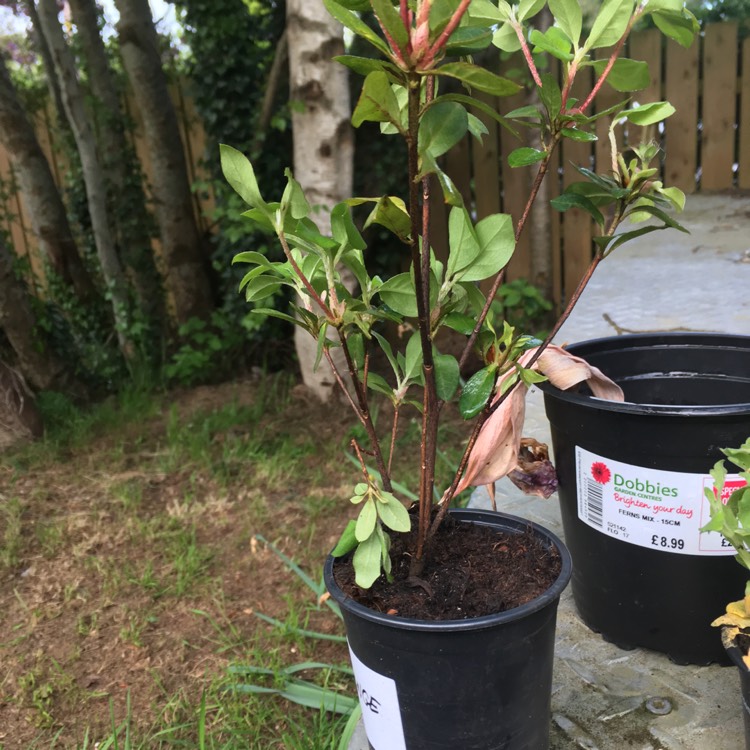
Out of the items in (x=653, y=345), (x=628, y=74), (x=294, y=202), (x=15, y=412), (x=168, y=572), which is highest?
(x=628, y=74)

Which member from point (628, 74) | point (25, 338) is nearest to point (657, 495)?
point (628, 74)

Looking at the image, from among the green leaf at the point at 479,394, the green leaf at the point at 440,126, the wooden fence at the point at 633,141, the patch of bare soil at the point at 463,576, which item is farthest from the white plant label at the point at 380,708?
the wooden fence at the point at 633,141

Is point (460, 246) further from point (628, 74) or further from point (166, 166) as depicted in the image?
point (166, 166)

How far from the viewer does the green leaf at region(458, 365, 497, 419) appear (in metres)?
1.11

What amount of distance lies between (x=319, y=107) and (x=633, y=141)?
3.08 meters

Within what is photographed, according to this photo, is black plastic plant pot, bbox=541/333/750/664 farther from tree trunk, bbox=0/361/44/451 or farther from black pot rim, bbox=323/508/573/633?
tree trunk, bbox=0/361/44/451

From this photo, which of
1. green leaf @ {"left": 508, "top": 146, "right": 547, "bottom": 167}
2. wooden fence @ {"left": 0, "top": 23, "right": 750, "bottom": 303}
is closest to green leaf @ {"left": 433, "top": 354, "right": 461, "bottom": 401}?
green leaf @ {"left": 508, "top": 146, "right": 547, "bottom": 167}

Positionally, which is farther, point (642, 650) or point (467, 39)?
point (642, 650)

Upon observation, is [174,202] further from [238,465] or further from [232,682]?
[232,682]

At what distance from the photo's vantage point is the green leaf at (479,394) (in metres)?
1.11

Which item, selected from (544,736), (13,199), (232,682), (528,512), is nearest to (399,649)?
(544,736)

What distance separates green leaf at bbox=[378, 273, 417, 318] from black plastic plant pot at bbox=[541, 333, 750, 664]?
18.2 inches

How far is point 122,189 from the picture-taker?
4.41m

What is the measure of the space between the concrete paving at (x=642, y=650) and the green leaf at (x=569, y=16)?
3.97 feet
